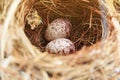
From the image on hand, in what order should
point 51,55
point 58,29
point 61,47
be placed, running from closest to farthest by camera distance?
point 51,55, point 61,47, point 58,29

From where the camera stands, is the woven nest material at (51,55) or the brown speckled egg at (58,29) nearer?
the woven nest material at (51,55)

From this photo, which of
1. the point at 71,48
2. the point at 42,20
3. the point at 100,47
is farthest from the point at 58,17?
the point at 100,47

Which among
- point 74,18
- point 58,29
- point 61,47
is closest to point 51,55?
point 61,47

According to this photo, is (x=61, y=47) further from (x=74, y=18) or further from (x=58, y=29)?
(x=74, y=18)

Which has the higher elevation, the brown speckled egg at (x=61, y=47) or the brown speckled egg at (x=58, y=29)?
the brown speckled egg at (x=58, y=29)

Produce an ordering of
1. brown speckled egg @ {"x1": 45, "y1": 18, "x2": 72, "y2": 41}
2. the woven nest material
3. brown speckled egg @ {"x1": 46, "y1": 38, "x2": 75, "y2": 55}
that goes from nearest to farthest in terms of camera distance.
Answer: the woven nest material
brown speckled egg @ {"x1": 46, "y1": 38, "x2": 75, "y2": 55}
brown speckled egg @ {"x1": 45, "y1": 18, "x2": 72, "y2": 41}
